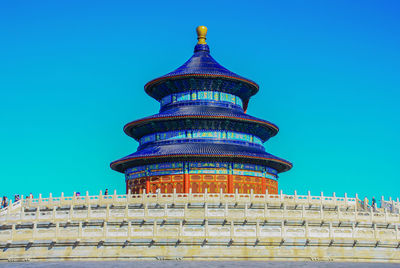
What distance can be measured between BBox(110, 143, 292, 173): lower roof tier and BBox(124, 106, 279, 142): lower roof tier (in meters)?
2.18

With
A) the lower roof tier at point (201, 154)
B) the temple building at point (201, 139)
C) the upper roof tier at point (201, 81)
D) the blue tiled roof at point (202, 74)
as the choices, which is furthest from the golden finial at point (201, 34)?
the lower roof tier at point (201, 154)

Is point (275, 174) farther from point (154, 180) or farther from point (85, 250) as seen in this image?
point (85, 250)

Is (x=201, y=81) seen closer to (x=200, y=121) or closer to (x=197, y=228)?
(x=200, y=121)

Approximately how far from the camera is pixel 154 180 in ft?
175

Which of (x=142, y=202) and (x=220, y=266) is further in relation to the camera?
(x=142, y=202)

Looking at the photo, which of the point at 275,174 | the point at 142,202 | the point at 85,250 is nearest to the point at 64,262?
the point at 85,250

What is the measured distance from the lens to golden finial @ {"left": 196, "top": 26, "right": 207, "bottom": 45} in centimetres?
6369

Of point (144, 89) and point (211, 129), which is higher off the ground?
point (144, 89)

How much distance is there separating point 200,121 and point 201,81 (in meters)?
4.91

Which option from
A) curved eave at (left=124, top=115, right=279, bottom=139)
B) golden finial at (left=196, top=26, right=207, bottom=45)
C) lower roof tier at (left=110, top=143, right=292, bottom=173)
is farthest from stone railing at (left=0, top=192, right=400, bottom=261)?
golden finial at (left=196, top=26, right=207, bottom=45)

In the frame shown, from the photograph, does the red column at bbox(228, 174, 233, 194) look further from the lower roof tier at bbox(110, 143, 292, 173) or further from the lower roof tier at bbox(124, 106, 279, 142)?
the lower roof tier at bbox(124, 106, 279, 142)

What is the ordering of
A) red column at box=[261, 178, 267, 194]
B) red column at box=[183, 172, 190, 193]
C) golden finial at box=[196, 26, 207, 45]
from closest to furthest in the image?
red column at box=[183, 172, 190, 193] < red column at box=[261, 178, 267, 194] < golden finial at box=[196, 26, 207, 45]

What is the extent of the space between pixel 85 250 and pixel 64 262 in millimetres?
1570

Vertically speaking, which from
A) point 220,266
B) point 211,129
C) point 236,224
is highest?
point 211,129
